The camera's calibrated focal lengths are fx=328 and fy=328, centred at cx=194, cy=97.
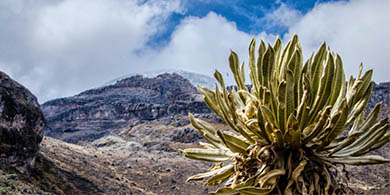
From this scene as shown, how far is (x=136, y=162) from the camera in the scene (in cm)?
2839

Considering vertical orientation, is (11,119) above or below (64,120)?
below

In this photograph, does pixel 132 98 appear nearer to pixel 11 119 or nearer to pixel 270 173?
pixel 11 119

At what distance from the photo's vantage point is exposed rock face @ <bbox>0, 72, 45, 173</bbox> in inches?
581

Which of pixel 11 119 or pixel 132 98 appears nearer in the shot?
pixel 11 119

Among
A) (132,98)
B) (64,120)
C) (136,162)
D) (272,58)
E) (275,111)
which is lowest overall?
(275,111)

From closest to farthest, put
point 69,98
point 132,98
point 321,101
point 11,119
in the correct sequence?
point 321,101 < point 11,119 < point 132,98 < point 69,98

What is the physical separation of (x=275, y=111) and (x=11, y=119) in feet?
52.1

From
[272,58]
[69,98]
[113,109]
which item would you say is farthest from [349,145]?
[69,98]

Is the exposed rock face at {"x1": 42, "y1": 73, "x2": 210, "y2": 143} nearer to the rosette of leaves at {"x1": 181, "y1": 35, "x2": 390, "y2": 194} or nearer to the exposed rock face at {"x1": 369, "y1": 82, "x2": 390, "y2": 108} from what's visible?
the exposed rock face at {"x1": 369, "y1": 82, "x2": 390, "y2": 108}

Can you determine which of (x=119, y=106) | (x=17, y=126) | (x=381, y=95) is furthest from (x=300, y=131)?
(x=119, y=106)

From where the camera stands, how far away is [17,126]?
15.6m

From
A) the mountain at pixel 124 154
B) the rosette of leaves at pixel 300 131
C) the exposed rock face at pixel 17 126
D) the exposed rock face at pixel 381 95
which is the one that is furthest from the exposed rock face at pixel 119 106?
the rosette of leaves at pixel 300 131

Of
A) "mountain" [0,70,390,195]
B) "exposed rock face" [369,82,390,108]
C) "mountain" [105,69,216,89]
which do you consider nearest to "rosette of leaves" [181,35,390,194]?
"mountain" [0,70,390,195]

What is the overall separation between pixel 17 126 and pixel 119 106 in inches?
2657
